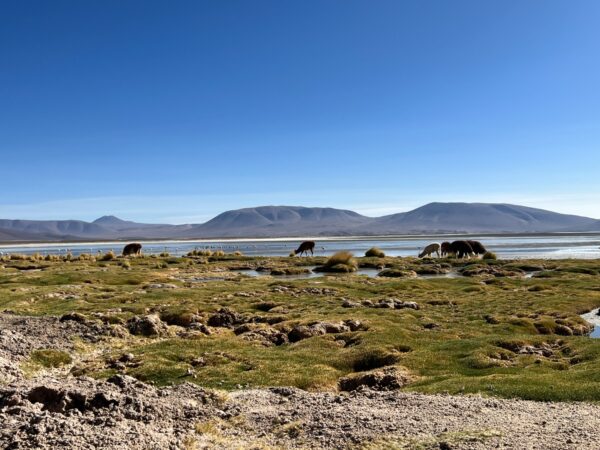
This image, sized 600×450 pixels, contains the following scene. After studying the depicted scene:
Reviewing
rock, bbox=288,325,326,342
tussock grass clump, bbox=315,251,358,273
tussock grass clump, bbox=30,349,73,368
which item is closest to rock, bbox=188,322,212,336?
rock, bbox=288,325,326,342

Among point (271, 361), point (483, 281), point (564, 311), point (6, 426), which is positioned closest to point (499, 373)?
point (271, 361)

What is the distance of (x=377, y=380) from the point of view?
58.1 ft

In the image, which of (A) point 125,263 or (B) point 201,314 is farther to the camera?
(A) point 125,263

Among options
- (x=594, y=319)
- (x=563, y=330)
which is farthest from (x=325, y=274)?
(x=563, y=330)

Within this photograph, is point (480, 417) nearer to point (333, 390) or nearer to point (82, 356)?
point (333, 390)

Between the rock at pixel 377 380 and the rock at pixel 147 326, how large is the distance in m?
11.0

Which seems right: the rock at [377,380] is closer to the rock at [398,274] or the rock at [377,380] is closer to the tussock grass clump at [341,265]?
the rock at [398,274]

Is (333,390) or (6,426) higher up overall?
(6,426)

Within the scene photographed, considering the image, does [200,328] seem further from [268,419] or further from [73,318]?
[268,419]

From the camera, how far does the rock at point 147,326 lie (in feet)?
84.3

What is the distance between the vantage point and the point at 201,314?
30609 mm

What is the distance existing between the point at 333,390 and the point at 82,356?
10384mm

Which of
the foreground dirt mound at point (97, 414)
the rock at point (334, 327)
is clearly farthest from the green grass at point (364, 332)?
the foreground dirt mound at point (97, 414)

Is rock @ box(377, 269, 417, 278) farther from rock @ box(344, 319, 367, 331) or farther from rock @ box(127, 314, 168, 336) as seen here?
rock @ box(127, 314, 168, 336)
